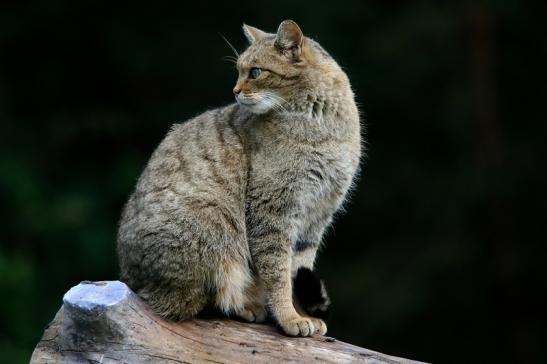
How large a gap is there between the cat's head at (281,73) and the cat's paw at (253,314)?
3.76 feet

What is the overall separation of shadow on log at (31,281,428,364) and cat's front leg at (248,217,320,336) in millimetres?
140

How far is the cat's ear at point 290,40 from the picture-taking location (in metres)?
5.68

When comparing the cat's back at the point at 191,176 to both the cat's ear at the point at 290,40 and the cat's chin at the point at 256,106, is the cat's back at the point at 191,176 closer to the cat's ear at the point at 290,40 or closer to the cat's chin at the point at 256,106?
the cat's chin at the point at 256,106

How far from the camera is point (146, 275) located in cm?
535

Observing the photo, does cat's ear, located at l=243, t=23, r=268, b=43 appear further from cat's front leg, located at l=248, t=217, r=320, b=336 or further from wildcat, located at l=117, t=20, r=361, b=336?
cat's front leg, located at l=248, t=217, r=320, b=336

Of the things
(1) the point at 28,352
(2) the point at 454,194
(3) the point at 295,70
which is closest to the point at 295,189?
(3) the point at 295,70

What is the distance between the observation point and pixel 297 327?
5.43 metres

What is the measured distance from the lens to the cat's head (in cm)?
568

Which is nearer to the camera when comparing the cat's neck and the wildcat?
the wildcat

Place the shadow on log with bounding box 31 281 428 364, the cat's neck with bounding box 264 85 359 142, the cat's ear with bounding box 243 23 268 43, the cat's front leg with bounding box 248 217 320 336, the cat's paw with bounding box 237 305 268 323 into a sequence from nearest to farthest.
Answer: the shadow on log with bounding box 31 281 428 364 < the cat's front leg with bounding box 248 217 320 336 < the cat's paw with bounding box 237 305 268 323 < the cat's neck with bounding box 264 85 359 142 < the cat's ear with bounding box 243 23 268 43

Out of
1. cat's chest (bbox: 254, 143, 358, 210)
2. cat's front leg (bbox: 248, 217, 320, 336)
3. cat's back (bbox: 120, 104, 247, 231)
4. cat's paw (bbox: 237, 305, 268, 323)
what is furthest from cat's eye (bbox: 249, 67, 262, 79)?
cat's paw (bbox: 237, 305, 268, 323)

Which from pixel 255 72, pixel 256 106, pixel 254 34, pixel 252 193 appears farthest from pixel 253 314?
pixel 254 34

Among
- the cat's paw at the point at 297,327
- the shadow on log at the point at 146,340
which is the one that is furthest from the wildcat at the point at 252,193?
the shadow on log at the point at 146,340

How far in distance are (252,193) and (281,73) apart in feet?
2.49
